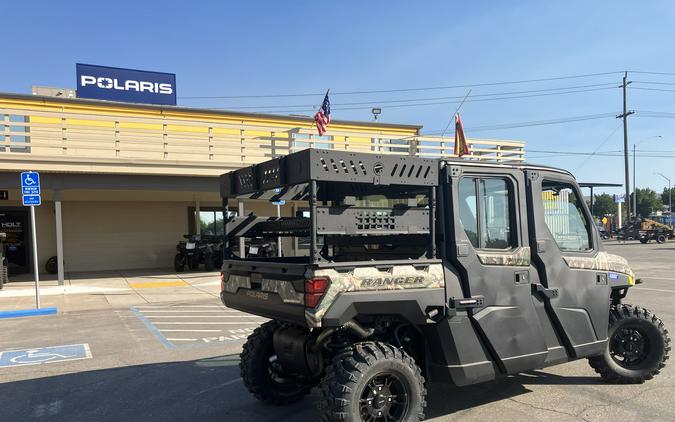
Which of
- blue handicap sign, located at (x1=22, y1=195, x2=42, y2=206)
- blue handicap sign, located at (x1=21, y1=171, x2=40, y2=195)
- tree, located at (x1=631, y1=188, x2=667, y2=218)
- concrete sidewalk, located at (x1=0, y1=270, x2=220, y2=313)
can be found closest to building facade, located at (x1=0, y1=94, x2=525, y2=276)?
concrete sidewalk, located at (x1=0, y1=270, x2=220, y2=313)

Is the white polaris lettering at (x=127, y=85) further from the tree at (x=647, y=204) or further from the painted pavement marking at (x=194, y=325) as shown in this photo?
the tree at (x=647, y=204)

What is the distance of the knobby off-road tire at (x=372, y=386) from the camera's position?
12.0 ft

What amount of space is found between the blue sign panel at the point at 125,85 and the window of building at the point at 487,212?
19.3 meters

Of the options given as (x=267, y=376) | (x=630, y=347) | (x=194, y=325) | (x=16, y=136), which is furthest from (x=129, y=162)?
(x=630, y=347)

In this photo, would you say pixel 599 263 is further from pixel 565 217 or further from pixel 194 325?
pixel 194 325

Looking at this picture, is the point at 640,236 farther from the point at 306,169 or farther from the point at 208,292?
the point at 306,169

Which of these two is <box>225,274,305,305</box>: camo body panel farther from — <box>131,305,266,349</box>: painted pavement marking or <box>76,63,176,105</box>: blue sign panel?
<box>76,63,176,105</box>: blue sign panel

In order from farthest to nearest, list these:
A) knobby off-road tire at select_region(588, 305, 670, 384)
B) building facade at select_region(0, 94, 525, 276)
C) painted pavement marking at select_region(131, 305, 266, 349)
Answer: building facade at select_region(0, 94, 525, 276), painted pavement marking at select_region(131, 305, 266, 349), knobby off-road tire at select_region(588, 305, 670, 384)

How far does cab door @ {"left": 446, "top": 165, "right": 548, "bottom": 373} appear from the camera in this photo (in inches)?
165

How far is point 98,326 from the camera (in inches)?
372

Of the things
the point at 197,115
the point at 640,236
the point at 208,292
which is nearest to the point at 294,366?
the point at 208,292

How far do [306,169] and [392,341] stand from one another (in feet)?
5.19

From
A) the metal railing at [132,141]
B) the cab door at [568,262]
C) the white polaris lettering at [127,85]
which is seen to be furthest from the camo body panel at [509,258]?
the white polaris lettering at [127,85]

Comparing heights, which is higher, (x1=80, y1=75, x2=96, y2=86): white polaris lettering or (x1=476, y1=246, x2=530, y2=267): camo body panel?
(x1=80, y1=75, x2=96, y2=86): white polaris lettering
